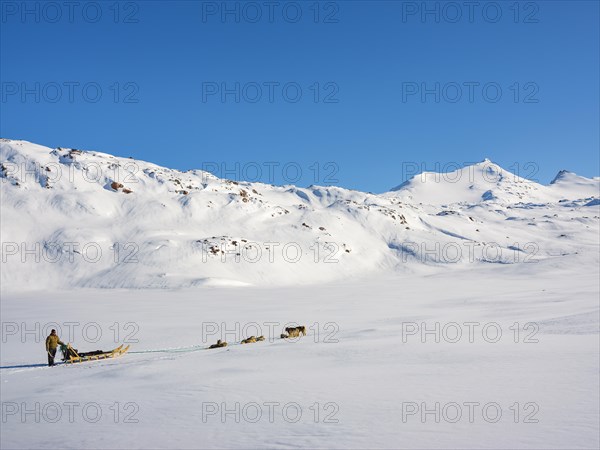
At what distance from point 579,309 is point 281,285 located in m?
44.4

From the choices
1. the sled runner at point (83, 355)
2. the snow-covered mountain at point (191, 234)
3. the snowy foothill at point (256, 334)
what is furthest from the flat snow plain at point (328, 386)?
the snow-covered mountain at point (191, 234)

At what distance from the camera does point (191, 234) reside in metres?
78.0

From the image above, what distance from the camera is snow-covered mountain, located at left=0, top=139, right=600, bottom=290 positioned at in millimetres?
64250

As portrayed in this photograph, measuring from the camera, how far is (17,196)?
249 ft

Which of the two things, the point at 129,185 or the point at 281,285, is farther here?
the point at 129,185

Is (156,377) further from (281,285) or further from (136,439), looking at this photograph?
(281,285)

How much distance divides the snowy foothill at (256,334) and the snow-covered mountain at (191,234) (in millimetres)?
435

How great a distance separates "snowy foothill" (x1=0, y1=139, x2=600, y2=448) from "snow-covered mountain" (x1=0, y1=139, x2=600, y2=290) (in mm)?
435

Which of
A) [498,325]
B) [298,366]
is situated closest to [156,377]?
[298,366]

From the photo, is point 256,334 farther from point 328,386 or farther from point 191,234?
point 191,234

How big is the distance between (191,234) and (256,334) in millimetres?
55091

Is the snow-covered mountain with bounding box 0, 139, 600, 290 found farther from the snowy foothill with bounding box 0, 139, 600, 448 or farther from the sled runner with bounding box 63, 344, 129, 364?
the sled runner with bounding box 63, 344, 129, 364

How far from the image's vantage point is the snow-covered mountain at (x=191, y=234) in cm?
6425

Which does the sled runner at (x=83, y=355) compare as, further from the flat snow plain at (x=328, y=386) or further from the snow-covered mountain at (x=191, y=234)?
the snow-covered mountain at (x=191, y=234)
